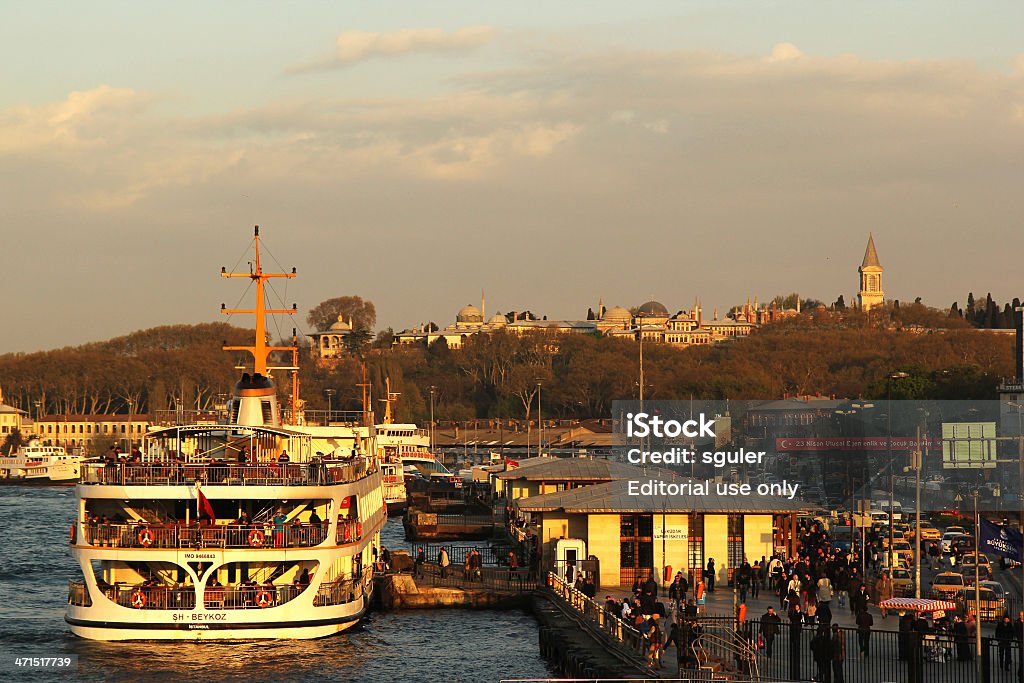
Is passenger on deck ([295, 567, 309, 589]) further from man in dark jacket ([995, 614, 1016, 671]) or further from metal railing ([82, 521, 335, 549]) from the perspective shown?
man in dark jacket ([995, 614, 1016, 671])

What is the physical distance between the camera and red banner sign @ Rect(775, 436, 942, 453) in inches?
3167

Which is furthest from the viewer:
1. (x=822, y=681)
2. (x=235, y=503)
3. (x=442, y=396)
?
(x=442, y=396)

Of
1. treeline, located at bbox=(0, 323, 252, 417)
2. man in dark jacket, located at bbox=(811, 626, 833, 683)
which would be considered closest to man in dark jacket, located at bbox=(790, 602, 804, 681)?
man in dark jacket, located at bbox=(811, 626, 833, 683)

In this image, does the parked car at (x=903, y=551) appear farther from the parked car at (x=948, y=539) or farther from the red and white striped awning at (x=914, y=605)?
the red and white striped awning at (x=914, y=605)

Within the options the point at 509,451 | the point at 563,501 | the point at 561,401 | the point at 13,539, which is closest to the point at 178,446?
the point at 563,501

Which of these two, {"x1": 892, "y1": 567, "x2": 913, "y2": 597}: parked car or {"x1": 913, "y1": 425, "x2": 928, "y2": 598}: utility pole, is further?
{"x1": 892, "y1": 567, "x2": 913, "y2": 597}: parked car

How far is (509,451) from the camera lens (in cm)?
15388

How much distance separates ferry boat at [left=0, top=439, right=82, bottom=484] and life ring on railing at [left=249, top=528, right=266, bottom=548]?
8468 centimetres

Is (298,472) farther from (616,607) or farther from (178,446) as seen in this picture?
(616,607)

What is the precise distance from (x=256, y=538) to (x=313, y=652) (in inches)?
104

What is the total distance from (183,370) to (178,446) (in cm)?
13620

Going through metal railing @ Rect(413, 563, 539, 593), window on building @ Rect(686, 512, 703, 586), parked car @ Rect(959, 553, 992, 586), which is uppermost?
window on building @ Rect(686, 512, 703, 586)

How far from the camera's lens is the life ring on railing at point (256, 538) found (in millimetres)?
34938

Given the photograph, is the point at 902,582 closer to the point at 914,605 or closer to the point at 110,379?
the point at 914,605
